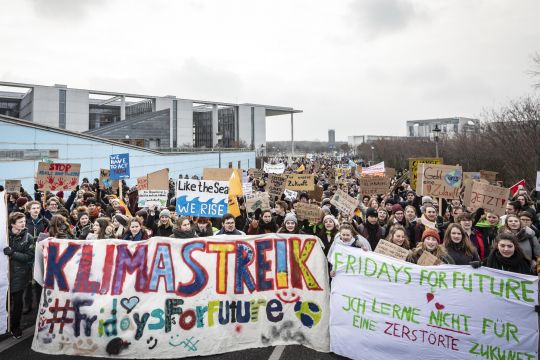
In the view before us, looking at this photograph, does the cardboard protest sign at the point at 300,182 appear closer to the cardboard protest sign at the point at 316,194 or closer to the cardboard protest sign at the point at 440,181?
the cardboard protest sign at the point at 316,194

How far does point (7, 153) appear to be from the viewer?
17.4 metres

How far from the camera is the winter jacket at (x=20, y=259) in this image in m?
5.11

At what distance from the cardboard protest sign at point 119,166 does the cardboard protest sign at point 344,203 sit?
769cm

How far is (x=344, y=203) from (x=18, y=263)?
18.6 feet

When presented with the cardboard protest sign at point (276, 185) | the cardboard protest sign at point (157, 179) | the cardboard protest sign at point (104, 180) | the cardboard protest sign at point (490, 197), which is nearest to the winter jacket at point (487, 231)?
the cardboard protest sign at point (490, 197)

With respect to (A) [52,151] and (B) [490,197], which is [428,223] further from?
(A) [52,151]

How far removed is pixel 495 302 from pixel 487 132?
26050 mm

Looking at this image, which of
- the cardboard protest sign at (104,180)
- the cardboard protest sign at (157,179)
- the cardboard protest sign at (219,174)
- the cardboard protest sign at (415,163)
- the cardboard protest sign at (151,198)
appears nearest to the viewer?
the cardboard protest sign at (151,198)

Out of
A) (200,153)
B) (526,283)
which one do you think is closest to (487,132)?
(526,283)

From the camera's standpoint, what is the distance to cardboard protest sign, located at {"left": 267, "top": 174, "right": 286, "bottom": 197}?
1212 cm

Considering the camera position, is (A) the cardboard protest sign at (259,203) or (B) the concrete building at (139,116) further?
(B) the concrete building at (139,116)

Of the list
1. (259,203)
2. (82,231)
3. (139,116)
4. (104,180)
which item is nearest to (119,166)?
(104,180)

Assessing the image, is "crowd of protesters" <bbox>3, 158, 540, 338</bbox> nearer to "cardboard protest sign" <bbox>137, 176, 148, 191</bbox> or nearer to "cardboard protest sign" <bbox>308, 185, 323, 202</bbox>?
"cardboard protest sign" <bbox>137, 176, 148, 191</bbox>

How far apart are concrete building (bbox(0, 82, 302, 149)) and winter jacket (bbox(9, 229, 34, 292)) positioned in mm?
41645
